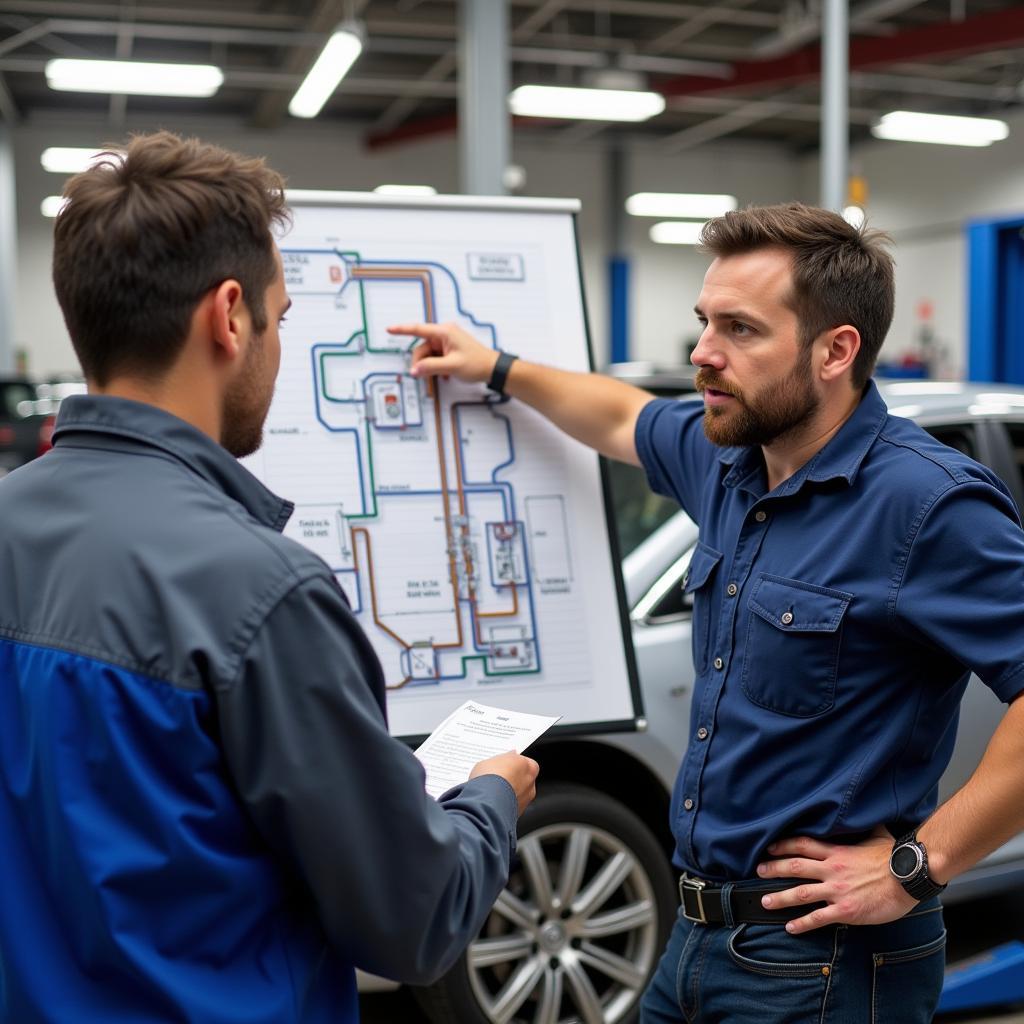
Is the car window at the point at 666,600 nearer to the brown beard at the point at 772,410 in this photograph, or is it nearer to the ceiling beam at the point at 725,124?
the brown beard at the point at 772,410

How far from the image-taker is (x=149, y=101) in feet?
52.0

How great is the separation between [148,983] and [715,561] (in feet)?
3.86

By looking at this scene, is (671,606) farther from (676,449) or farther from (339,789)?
(339,789)

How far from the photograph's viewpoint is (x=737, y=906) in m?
1.82

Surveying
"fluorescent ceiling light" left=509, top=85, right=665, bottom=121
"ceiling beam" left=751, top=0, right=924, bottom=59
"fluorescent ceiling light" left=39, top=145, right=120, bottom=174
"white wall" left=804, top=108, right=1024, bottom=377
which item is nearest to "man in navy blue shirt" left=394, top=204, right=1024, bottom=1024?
"fluorescent ceiling light" left=509, top=85, right=665, bottom=121

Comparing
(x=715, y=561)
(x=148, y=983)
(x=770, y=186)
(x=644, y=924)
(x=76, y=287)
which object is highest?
(x=770, y=186)

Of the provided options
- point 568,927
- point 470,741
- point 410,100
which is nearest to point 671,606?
point 568,927

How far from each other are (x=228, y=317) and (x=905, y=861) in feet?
3.92

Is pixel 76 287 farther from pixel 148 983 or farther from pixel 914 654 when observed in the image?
pixel 914 654

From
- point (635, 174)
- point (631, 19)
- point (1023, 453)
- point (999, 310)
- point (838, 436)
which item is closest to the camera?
point (838, 436)

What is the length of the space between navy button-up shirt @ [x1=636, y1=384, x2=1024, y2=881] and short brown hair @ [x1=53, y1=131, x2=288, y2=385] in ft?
3.19

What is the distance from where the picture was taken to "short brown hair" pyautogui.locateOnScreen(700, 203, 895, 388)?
1.88 m

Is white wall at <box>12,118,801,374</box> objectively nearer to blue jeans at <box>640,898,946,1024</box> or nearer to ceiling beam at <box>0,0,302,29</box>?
ceiling beam at <box>0,0,302,29</box>

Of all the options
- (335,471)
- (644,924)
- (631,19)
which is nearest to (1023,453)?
(644,924)
